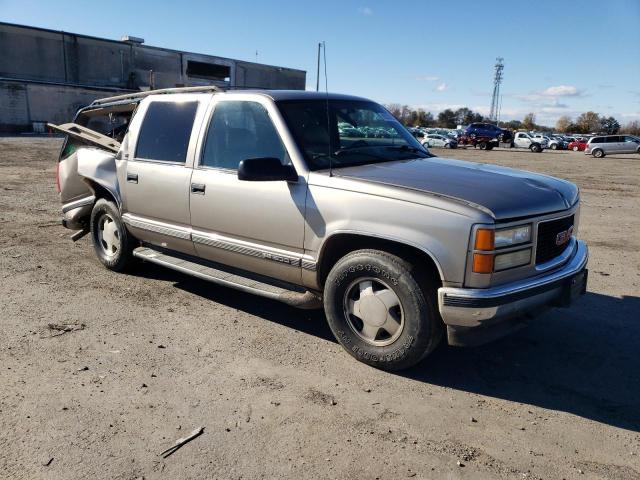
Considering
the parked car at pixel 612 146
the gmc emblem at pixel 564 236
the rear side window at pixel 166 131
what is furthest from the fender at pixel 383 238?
the parked car at pixel 612 146

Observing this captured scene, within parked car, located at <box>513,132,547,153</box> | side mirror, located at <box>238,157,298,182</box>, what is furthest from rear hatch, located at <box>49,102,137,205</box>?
parked car, located at <box>513,132,547,153</box>

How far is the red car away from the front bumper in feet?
171

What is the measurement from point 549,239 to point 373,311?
130 centimetres

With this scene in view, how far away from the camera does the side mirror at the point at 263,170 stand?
12.5ft

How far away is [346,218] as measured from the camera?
370cm

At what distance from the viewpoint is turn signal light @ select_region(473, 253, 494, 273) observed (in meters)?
3.21

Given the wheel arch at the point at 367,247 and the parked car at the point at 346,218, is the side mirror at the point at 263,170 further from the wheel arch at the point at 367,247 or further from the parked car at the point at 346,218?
the wheel arch at the point at 367,247

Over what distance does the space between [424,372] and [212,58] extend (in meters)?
62.4

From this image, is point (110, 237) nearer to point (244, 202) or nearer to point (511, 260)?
point (244, 202)

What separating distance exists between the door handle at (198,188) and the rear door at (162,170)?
0.31 ft

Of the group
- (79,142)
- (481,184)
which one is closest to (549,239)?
(481,184)

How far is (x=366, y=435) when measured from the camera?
3000 mm

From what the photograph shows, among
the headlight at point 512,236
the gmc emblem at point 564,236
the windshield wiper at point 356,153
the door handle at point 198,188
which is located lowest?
the gmc emblem at point 564,236

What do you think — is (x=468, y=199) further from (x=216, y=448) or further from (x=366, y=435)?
(x=216, y=448)
